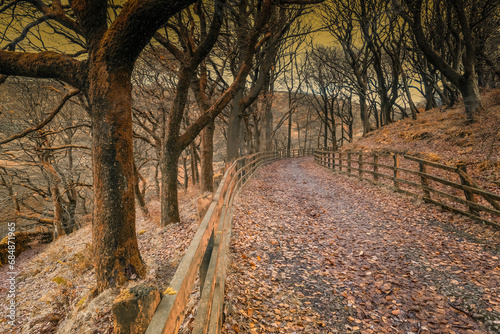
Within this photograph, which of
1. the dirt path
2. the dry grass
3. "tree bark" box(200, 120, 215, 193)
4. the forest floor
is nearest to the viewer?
the dirt path

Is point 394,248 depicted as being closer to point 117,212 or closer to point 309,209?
point 309,209

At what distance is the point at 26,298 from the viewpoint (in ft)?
20.6

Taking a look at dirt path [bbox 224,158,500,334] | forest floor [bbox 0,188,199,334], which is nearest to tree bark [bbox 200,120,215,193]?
forest floor [bbox 0,188,199,334]

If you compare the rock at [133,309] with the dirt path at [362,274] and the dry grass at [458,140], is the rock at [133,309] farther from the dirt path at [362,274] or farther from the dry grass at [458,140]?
the dry grass at [458,140]

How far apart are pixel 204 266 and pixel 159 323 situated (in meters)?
1.29

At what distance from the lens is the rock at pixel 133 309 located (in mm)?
1135

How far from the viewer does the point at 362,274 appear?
4.46 meters

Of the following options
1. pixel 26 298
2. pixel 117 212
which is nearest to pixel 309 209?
pixel 117 212

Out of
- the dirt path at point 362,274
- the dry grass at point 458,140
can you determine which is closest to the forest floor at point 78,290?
the dirt path at point 362,274

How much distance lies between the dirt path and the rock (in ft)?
7.42

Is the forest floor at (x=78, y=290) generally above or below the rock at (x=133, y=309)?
below

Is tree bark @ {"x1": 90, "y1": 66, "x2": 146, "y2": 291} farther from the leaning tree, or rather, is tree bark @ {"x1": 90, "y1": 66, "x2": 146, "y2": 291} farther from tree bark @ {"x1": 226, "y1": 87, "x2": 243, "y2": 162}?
tree bark @ {"x1": 226, "y1": 87, "x2": 243, "y2": 162}

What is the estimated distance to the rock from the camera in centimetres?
113

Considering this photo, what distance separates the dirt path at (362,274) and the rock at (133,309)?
2.26 m
